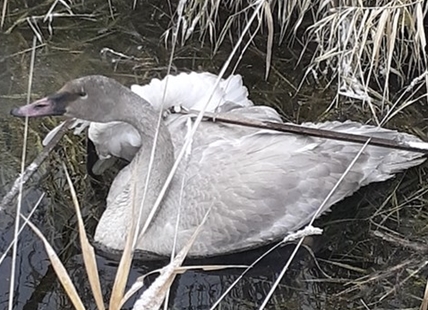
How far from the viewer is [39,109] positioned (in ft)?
9.75

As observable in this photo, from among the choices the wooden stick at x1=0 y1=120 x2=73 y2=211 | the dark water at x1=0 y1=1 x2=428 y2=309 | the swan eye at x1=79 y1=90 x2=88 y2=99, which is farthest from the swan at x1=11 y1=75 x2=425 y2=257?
the wooden stick at x1=0 y1=120 x2=73 y2=211

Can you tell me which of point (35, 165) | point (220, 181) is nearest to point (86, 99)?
point (35, 165)

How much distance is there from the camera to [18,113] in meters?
2.95

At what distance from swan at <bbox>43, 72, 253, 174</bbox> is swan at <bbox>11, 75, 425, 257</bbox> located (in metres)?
0.15

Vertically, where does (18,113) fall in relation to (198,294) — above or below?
above

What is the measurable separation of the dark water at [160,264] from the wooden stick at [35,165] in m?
0.16

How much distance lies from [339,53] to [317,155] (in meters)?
0.51

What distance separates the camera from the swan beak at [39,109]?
9.69 feet

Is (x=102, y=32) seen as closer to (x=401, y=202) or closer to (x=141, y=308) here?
(x=401, y=202)

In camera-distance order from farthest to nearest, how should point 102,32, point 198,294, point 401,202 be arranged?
point 102,32 → point 401,202 → point 198,294

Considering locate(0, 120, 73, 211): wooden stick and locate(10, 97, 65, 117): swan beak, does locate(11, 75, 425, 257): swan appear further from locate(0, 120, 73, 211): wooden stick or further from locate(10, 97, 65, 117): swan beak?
locate(0, 120, 73, 211): wooden stick

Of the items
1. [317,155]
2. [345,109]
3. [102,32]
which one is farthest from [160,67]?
[317,155]

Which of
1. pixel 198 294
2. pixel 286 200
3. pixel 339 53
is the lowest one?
pixel 198 294

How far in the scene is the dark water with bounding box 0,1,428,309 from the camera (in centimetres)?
318
